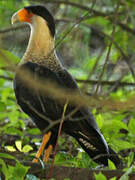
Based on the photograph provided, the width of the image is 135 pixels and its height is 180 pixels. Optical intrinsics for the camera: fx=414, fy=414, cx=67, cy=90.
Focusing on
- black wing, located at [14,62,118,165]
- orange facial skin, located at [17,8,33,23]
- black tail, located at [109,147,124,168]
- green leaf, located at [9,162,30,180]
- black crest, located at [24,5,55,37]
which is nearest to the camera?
green leaf, located at [9,162,30,180]

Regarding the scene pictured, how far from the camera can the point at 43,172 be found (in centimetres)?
281

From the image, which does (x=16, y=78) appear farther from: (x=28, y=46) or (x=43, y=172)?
(x=43, y=172)

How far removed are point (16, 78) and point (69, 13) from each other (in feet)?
11.1

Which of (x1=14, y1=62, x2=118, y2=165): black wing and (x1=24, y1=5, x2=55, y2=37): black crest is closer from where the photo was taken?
(x1=14, y1=62, x2=118, y2=165): black wing

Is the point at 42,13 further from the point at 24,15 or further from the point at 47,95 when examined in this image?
the point at 47,95

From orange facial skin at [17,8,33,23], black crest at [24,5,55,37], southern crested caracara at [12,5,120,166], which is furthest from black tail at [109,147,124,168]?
orange facial skin at [17,8,33,23]

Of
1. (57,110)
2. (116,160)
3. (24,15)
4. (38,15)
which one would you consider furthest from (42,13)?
(116,160)

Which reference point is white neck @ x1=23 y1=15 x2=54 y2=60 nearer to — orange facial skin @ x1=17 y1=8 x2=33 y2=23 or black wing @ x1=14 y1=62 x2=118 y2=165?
orange facial skin @ x1=17 y1=8 x2=33 y2=23

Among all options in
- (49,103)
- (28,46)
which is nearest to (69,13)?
(28,46)

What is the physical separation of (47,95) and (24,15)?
807 mm

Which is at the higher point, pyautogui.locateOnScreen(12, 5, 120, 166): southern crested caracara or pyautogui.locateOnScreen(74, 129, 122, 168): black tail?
pyautogui.locateOnScreen(12, 5, 120, 166): southern crested caracara

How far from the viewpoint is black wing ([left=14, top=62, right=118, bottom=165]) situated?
347 centimetres

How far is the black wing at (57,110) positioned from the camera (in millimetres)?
3466

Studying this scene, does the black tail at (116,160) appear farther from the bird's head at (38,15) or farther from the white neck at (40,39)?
the bird's head at (38,15)
